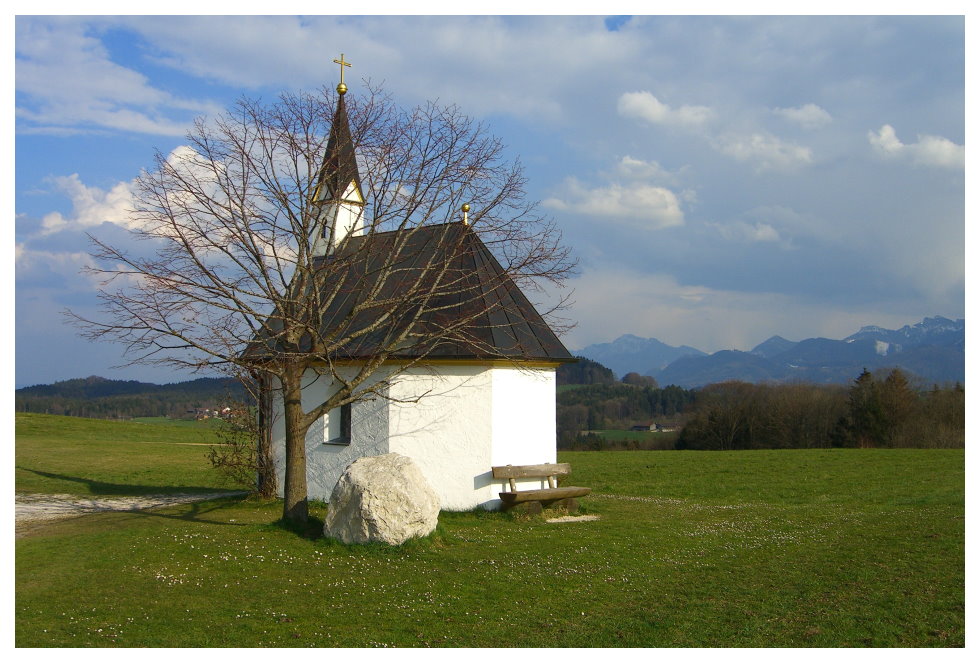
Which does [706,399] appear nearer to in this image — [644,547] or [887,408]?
[887,408]

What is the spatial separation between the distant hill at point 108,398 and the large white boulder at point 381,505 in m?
59.2

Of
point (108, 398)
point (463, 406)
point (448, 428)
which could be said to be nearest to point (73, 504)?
point (448, 428)

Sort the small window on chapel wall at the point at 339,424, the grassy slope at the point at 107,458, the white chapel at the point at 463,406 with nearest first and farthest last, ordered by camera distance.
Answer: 1. the white chapel at the point at 463,406
2. the small window on chapel wall at the point at 339,424
3. the grassy slope at the point at 107,458

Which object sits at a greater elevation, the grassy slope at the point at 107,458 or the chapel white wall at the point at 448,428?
the chapel white wall at the point at 448,428

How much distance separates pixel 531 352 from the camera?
17.3 m

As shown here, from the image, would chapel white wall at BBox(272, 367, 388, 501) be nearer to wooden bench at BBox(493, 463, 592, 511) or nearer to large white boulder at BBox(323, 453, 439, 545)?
wooden bench at BBox(493, 463, 592, 511)

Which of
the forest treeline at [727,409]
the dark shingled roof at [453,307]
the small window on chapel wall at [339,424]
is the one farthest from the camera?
the forest treeline at [727,409]

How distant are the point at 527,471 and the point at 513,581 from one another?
613 cm

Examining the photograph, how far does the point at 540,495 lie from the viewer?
16.4 m

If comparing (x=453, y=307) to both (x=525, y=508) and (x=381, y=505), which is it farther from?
(x=381, y=505)

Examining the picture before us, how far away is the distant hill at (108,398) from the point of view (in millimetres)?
72938

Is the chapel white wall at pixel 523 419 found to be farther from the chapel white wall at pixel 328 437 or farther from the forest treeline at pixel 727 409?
the forest treeline at pixel 727 409

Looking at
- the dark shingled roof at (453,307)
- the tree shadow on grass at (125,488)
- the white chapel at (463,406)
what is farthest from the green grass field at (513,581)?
the tree shadow on grass at (125,488)

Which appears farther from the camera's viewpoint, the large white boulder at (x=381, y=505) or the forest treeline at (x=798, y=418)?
the forest treeline at (x=798, y=418)
